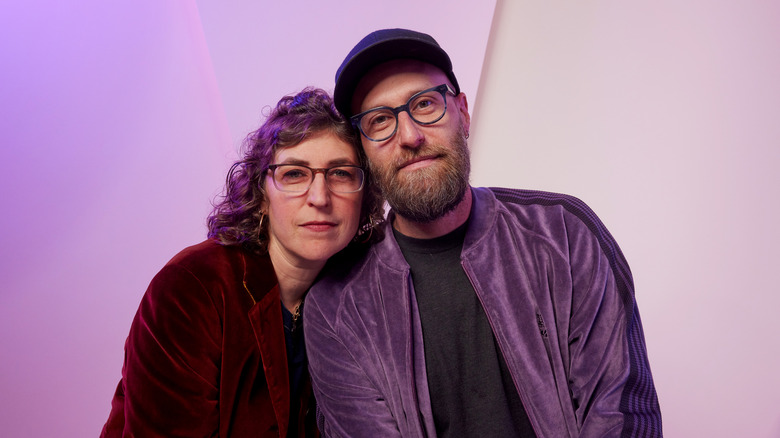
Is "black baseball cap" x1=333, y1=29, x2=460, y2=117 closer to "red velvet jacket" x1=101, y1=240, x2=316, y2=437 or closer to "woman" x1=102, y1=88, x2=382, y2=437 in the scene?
"woman" x1=102, y1=88, x2=382, y2=437

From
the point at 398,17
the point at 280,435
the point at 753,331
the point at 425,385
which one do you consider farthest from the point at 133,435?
the point at 753,331

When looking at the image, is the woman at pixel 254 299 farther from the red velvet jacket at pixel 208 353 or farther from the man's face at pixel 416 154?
the man's face at pixel 416 154

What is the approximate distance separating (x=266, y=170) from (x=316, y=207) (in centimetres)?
31

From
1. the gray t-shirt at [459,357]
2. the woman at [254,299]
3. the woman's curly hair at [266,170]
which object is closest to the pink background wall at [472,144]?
the woman's curly hair at [266,170]

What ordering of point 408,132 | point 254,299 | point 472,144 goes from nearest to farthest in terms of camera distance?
point 408,132 < point 254,299 < point 472,144

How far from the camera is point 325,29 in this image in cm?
204

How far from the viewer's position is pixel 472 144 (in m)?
2.40

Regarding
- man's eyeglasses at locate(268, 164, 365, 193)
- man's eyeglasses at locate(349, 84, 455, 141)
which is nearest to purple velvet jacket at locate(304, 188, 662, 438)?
man's eyeglasses at locate(268, 164, 365, 193)

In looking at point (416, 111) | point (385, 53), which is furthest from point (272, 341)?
point (385, 53)

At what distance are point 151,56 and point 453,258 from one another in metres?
2.03

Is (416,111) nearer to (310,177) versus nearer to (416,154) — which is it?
(416,154)

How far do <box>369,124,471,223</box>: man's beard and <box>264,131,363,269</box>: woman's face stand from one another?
196 millimetres

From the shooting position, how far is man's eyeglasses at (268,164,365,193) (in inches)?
55.6

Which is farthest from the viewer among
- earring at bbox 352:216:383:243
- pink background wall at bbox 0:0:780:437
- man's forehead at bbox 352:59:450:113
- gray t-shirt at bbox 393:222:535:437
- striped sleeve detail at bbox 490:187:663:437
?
pink background wall at bbox 0:0:780:437
